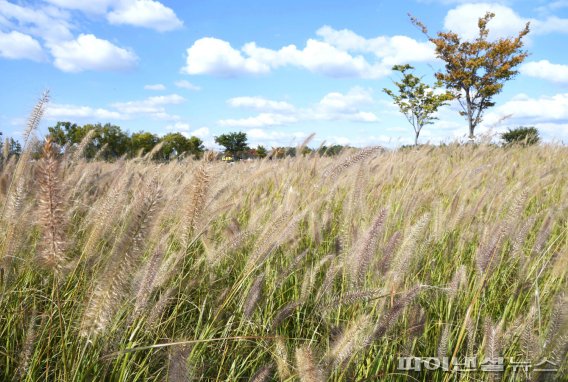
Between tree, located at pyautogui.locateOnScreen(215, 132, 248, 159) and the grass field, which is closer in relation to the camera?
the grass field

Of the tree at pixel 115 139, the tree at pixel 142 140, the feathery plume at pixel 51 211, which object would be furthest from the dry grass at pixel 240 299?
the tree at pixel 142 140

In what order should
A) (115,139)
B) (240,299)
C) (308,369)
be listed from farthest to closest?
(115,139), (240,299), (308,369)

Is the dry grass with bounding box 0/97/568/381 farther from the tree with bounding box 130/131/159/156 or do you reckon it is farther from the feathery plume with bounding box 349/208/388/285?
the tree with bounding box 130/131/159/156

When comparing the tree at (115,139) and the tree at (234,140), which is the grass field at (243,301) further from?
the tree at (234,140)

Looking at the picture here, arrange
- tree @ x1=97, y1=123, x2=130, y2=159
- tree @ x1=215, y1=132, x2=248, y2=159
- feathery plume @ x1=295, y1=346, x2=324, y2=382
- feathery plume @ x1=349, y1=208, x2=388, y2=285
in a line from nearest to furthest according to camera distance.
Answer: feathery plume @ x1=295, y1=346, x2=324, y2=382, feathery plume @ x1=349, y1=208, x2=388, y2=285, tree @ x1=97, y1=123, x2=130, y2=159, tree @ x1=215, y1=132, x2=248, y2=159

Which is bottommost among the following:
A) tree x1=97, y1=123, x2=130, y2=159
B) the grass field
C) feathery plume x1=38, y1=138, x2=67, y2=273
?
the grass field

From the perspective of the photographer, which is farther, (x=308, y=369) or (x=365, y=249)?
(x=365, y=249)

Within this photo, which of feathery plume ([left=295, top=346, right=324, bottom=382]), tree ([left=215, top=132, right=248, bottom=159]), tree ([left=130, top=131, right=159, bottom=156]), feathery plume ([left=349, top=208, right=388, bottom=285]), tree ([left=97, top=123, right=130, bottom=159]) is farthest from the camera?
tree ([left=215, top=132, right=248, bottom=159])

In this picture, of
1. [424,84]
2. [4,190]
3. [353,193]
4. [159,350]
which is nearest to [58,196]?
[159,350]

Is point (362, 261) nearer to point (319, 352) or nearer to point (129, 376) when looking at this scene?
point (319, 352)

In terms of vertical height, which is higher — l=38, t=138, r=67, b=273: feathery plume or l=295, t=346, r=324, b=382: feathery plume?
l=38, t=138, r=67, b=273: feathery plume

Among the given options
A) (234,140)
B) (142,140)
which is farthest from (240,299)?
(234,140)

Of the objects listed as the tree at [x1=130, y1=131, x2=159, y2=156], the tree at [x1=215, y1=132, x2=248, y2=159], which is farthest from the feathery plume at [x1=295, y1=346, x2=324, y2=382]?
the tree at [x1=215, y1=132, x2=248, y2=159]

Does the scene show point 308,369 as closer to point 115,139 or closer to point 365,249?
point 365,249
